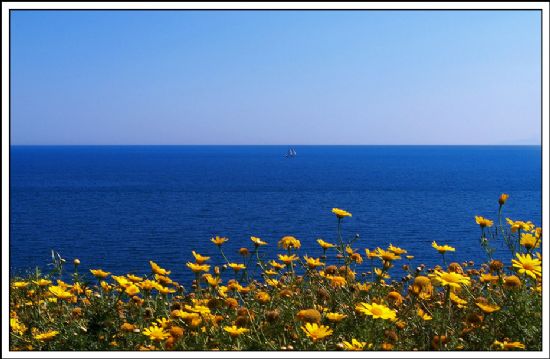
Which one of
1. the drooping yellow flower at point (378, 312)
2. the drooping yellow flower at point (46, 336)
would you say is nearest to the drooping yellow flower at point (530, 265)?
the drooping yellow flower at point (378, 312)

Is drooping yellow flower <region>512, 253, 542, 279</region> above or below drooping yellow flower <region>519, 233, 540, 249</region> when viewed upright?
below

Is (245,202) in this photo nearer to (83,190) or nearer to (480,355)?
(83,190)

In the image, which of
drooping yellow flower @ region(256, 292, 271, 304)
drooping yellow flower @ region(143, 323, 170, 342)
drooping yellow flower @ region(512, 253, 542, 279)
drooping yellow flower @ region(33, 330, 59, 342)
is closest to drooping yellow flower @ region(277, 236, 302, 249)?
drooping yellow flower @ region(256, 292, 271, 304)

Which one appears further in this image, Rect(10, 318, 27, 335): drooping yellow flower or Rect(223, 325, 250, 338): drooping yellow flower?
Rect(10, 318, 27, 335): drooping yellow flower

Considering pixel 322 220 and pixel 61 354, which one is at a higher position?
pixel 61 354

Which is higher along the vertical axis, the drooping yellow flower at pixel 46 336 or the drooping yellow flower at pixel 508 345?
the drooping yellow flower at pixel 508 345

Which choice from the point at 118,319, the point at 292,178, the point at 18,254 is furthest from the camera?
the point at 292,178

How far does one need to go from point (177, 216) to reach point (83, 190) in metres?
26.6

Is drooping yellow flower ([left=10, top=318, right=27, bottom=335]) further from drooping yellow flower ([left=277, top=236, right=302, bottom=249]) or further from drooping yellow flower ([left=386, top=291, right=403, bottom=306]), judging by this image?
drooping yellow flower ([left=386, top=291, right=403, bottom=306])

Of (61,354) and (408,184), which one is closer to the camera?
(61,354)

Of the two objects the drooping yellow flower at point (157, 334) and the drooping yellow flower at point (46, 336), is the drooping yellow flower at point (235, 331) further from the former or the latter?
the drooping yellow flower at point (46, 336)

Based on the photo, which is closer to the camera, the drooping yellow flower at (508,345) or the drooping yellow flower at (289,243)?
the drooping yellow flower at (508,345)

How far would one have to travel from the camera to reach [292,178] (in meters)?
86.0

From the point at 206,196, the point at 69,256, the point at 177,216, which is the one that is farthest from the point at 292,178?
the point at 69,256
